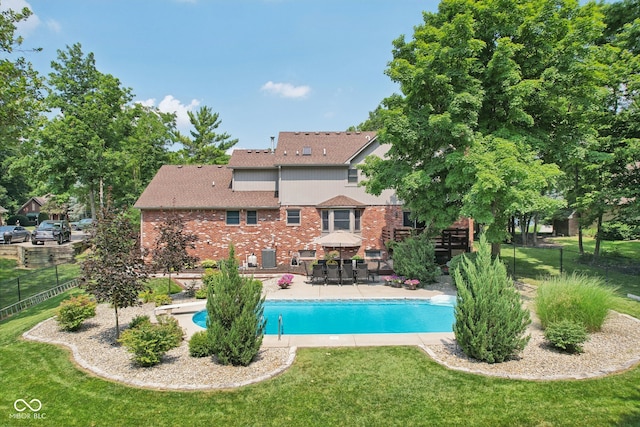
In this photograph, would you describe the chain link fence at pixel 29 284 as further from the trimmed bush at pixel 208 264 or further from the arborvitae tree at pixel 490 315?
the arborvitae tree at pixel 490 315

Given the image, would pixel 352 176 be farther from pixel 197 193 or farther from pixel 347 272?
pixel 197 193

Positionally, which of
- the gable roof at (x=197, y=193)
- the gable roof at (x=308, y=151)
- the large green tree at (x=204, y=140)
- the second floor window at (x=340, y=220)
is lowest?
the second floor window at (x=340, y=220)

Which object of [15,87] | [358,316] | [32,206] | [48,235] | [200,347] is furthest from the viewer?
[32,206]

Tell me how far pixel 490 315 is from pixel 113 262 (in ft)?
30.9

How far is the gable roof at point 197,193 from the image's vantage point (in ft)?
73.7

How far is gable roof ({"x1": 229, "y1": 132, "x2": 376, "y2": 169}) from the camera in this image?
74.6ft

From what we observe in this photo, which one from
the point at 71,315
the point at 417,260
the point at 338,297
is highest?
the point at 417,260

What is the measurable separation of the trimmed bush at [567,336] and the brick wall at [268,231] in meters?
14.2

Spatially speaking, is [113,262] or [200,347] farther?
[113,262]

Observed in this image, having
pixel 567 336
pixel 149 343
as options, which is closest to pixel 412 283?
pixel 567 336

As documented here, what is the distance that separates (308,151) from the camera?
23531 mm

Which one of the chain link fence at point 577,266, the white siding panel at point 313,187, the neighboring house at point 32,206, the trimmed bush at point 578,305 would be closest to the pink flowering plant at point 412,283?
the chain link fence at point 577,266

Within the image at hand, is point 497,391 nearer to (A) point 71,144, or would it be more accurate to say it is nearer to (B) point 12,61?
(B) point 12,61

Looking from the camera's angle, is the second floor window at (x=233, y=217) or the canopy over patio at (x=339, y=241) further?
the second floor window at (x=233, y=217)
